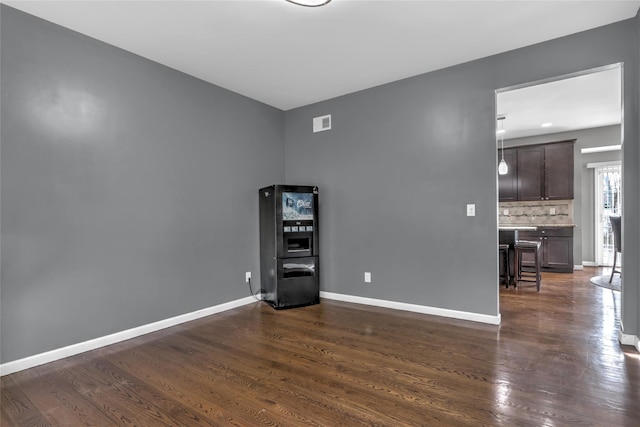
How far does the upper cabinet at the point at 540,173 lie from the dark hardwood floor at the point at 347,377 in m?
3.56

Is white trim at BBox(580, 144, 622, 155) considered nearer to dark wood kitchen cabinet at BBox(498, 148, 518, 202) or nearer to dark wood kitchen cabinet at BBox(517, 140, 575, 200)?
dark wood kitchen cabinet at BBox(517, 140, 575, 200)

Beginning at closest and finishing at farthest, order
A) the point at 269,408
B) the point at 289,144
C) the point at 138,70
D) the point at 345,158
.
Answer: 1. the point at 269,408
2. the point at 138,70
3. the point at 345,158
4. the point at 289,144

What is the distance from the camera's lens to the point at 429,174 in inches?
143

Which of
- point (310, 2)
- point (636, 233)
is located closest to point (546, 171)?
point (636, 233)

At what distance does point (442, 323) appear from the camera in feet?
10.7

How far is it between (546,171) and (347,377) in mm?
6123

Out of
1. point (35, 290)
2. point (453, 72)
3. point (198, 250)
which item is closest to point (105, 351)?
point (35, 290)

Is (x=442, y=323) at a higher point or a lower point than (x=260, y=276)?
lower

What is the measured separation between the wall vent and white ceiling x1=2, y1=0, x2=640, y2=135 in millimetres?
806

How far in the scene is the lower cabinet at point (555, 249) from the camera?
5.93 metres

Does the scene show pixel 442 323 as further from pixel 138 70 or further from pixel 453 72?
pixel 138 70

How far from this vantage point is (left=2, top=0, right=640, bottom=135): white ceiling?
2443mm

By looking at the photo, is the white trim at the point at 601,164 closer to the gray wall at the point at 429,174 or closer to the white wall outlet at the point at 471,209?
the gray wall at the point at 429,174

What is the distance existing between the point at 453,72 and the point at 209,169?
9.47ft
